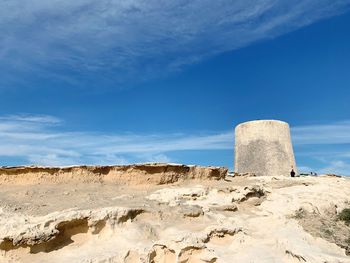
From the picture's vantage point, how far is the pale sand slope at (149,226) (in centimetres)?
818

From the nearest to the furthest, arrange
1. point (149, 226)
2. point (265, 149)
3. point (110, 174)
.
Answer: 1. point (149, 226)
2. point (110, 174)
3. point (265, 149)

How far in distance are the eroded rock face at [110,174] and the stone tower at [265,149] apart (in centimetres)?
1181

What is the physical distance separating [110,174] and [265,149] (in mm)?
14144

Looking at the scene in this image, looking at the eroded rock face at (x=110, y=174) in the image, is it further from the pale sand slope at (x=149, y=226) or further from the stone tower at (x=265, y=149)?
the stone tower at (x=265, y=149)

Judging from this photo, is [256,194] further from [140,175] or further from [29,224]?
[29,224]

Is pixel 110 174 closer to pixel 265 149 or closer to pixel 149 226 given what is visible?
pixel 149 226

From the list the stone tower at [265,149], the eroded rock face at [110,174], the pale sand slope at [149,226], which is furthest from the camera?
the stone tower at [265,149]

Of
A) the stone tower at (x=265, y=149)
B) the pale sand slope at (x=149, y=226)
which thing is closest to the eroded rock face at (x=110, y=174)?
the pale sand slope at (x=149, y=226)

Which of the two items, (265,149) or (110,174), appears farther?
(265,149)

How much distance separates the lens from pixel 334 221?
463 inches

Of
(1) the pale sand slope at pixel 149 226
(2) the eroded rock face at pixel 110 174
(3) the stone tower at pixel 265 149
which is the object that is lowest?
(1) the pale sand slope at pixel 149 226

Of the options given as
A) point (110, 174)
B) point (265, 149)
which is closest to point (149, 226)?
point (110, 174)

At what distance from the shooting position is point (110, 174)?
1127cm

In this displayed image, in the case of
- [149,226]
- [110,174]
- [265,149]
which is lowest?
[149,226]
